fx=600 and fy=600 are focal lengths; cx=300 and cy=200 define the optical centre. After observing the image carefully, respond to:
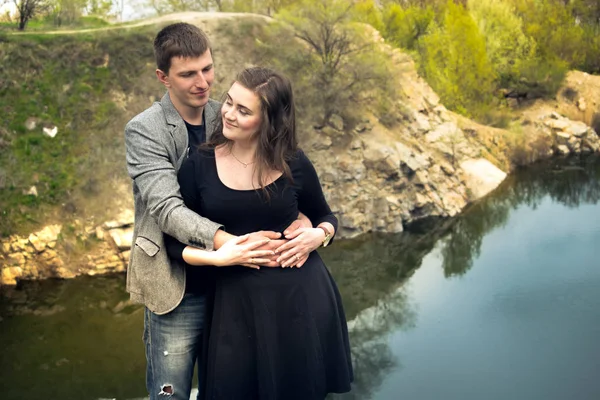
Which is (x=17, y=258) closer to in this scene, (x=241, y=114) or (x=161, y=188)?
(x=161, y=188)

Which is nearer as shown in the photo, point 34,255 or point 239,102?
point 239,102

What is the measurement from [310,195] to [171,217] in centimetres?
53

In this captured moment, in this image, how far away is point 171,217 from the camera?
202cm

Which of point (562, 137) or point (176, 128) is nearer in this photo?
point (176, 128)

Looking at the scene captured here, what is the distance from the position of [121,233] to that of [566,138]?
12.3m

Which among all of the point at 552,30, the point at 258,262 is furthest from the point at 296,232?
the point at 552,30

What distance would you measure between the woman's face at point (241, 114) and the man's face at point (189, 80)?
0.23m

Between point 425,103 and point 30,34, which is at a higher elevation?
point 30,34

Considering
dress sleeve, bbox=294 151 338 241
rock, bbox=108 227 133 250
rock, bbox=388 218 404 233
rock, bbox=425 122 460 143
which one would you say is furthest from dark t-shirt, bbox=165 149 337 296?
rock, bbox=425 122 460 143

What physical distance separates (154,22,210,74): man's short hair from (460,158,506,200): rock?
1049cm

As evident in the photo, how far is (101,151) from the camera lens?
954cm

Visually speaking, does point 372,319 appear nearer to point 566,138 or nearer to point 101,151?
point 101,151

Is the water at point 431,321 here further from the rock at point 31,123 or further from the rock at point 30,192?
the rock at point 31,123

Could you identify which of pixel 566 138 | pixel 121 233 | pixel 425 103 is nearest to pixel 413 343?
pixel 121 233
